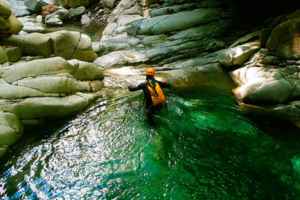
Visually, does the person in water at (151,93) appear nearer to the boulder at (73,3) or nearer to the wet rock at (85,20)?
the wet rock at (85,20)

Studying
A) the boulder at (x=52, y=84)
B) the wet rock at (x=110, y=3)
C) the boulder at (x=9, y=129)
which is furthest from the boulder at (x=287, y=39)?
the wet rock at (x=110, y=3)

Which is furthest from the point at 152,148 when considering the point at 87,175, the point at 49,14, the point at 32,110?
the point at 49,14

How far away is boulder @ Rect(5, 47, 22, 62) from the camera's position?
8.00 metres

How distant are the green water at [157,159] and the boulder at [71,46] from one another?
15.3ft

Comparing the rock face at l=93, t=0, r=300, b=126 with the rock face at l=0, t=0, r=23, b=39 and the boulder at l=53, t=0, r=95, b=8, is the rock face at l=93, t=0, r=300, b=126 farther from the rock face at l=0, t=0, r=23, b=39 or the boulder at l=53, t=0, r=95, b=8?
the boulder at l=53, t=0, r=95, b=8

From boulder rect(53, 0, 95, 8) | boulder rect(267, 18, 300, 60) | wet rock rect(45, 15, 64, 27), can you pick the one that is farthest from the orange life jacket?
boulder rect(53, 0, 95, 8)

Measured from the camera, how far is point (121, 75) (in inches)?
373

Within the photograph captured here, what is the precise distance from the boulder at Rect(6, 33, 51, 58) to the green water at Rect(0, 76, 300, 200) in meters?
4.63

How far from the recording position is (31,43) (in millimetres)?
8508

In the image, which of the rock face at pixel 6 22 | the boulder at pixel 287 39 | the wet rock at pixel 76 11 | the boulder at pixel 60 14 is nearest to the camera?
Answer: the boulder at pixel 287 39

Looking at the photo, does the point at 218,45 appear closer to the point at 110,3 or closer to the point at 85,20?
the point at 110,3

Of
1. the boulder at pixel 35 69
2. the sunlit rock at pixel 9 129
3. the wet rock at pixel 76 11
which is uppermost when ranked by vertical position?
the wet rock at pixel 76 11

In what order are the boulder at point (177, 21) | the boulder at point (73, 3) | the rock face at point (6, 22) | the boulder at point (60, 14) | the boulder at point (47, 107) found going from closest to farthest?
1. the boulder at point (47, 107)
2. the rock face at point (6, 22)
3. the boulder at point (177, 21)
4. the boulder at point (60, 14)
5. the boulder at point (73, 3)

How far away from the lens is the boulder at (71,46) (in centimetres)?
900
